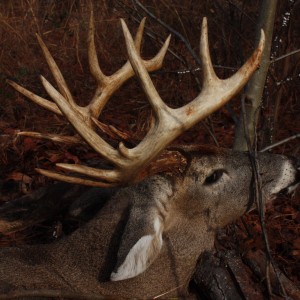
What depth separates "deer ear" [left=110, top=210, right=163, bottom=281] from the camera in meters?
3.55

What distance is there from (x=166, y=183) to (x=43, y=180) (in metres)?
1.75

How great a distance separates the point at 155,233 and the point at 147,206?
22 centimetres

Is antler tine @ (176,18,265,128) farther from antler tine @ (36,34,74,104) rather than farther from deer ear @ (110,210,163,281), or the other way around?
antler tine @ (36,34,74,104)

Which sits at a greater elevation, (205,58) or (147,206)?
(205,58)

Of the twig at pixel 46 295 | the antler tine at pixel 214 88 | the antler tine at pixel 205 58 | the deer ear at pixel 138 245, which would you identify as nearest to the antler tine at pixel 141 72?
the antler tine at pixel 214 88

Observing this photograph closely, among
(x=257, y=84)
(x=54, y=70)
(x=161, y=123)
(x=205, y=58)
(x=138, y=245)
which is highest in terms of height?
(x=54, y=70)

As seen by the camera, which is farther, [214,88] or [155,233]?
[155,233]

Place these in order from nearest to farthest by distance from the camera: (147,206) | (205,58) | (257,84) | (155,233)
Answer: (205,58) < (155,233) < (147,206) < (257,84)

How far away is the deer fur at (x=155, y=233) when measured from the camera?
384 cm

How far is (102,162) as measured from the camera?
4438mm

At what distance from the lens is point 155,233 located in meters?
3.75

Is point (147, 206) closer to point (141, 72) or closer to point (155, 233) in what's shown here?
point (155, 233)

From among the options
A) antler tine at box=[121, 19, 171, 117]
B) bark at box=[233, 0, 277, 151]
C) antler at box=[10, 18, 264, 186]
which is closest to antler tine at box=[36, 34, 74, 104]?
antler at box=[10, 18, 264, 186]

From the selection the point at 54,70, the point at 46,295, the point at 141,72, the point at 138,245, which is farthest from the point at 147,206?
the point at 54,70
